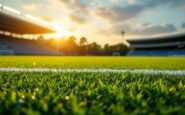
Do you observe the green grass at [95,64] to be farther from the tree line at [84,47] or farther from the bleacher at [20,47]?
the tree line at [84,47]

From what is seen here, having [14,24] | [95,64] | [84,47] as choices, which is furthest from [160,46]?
[95,64]

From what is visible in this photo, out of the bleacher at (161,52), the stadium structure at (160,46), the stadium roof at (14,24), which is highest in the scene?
the stadium roof at (14,24)

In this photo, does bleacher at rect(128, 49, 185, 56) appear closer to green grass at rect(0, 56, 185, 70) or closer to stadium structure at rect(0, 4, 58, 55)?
stadium structure at rect(0, 4, 58, 55)

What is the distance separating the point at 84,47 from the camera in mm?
116438

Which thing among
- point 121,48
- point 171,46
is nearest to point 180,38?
point 171,46

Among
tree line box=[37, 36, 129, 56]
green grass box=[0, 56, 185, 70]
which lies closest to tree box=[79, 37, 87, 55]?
tree line box=[37, 36, 129, 56]

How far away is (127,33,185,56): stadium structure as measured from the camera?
3246 inches

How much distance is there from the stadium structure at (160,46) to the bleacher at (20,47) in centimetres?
3486

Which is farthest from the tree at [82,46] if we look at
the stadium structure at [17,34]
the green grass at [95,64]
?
the green grass at [95,64]

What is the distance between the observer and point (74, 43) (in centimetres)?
11562

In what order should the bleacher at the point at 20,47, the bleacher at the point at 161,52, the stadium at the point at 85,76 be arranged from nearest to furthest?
the stadium at the point at 85,76 < the bleacher at the point at 20,47 < the bleacher at the point at 161,52

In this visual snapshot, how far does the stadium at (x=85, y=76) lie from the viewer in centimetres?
238

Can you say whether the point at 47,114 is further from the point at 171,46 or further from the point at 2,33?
the point at 171,46

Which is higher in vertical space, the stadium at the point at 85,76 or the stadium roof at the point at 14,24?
the stadium roof at the point at 14,24
